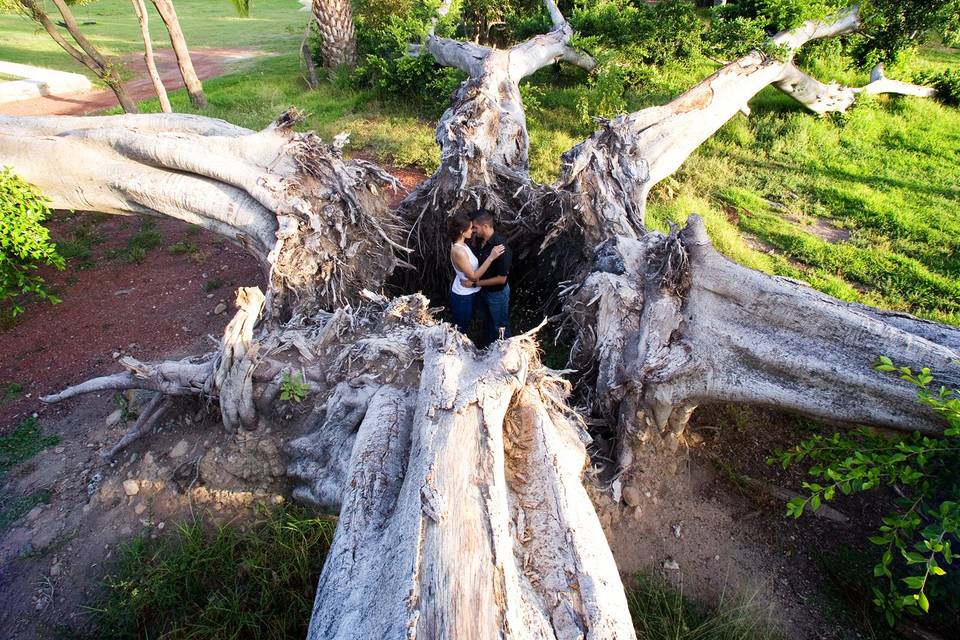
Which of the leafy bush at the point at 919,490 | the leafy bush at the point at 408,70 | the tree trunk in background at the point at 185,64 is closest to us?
the leafy bush at the point at 919,490

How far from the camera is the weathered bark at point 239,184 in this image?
394cm

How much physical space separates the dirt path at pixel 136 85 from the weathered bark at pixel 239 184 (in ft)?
21.8

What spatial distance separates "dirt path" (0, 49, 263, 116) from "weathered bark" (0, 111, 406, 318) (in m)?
6.65

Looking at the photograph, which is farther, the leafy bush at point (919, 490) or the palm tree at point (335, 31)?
the palm tree at point (335, 31)

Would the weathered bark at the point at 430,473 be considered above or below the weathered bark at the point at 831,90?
below

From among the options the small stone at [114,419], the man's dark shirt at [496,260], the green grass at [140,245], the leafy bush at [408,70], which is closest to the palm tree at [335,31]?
the leafy bush at [408,70]

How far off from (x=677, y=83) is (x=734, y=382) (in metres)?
8.98

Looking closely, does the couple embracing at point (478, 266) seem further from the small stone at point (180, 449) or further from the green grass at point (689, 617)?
the small stone at point (180, 449)

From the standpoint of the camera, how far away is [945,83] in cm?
944

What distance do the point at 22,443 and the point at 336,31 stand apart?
1095 centimetres

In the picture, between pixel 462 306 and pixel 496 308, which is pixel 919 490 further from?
pixel 462 306

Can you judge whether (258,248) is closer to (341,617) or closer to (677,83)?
(341,617)

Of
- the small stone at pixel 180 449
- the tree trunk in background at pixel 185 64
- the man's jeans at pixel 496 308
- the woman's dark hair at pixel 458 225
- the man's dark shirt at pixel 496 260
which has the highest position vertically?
the tree trunk in background at pixel 185 64

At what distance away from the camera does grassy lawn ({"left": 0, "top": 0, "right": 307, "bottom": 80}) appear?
16.8 metres
